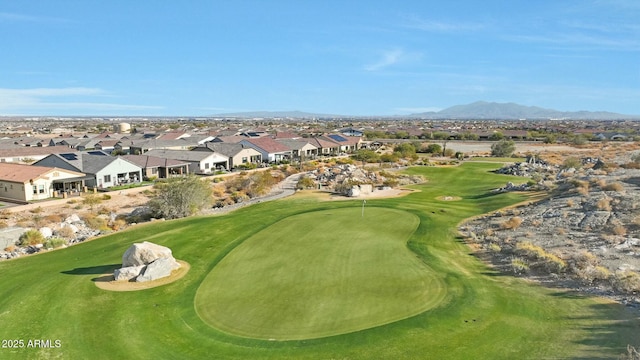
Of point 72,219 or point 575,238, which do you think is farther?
point 72,219

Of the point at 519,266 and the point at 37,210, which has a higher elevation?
the point at 519,266

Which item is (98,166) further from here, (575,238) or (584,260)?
(584,260)

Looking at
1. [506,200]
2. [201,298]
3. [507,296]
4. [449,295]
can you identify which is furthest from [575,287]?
[506,200]

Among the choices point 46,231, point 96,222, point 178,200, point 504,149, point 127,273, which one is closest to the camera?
point 127,273

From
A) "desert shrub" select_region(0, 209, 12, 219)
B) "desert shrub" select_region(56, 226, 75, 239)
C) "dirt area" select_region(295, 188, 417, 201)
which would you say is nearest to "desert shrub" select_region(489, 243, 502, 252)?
"dirt area" select_region(295, 188, 417, 201)

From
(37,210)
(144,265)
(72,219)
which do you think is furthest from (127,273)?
(37,210)

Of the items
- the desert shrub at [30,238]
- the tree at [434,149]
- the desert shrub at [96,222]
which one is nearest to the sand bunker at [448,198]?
the desert shrub at [96,222]

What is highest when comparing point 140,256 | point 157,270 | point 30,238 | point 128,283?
point 140,256
